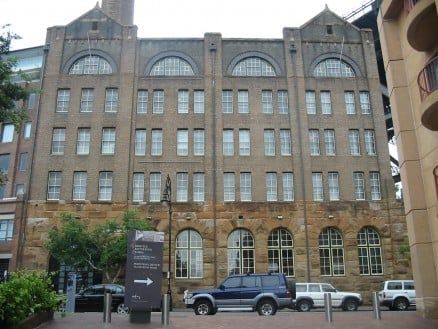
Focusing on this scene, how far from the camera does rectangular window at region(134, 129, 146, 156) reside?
37691 mm

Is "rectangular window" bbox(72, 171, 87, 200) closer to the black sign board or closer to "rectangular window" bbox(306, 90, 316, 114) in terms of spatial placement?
"rectangular window" bbox(306, 90, 316, 114)

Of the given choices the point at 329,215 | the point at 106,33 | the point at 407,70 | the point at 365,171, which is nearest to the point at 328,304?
the point at 407,70

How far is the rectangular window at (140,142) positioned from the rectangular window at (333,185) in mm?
13992

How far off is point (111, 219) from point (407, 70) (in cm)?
2295

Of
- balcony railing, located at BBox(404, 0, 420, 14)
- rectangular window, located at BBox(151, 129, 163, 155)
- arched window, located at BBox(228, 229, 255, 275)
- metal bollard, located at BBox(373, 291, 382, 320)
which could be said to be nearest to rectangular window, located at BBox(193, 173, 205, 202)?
rectangular window, located at BBox(151, 129, 163, 155)

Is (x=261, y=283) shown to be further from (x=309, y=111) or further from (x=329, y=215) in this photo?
(x=309, y=111)

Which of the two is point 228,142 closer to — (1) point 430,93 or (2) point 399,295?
(2) point 399,295

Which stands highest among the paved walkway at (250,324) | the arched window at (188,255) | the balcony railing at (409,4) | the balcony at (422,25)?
the balcony railing at (409,4)

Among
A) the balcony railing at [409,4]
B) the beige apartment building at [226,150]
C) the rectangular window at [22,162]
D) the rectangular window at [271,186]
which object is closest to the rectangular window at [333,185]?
the beige apartment building at [226,150]

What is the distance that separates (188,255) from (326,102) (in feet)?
52.5

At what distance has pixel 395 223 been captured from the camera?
120 ft

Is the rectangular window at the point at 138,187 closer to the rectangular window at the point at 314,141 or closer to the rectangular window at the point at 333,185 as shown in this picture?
the rectangular window at the point at 314,141

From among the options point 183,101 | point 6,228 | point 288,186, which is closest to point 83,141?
point 183,101

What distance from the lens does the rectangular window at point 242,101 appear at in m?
39.2
